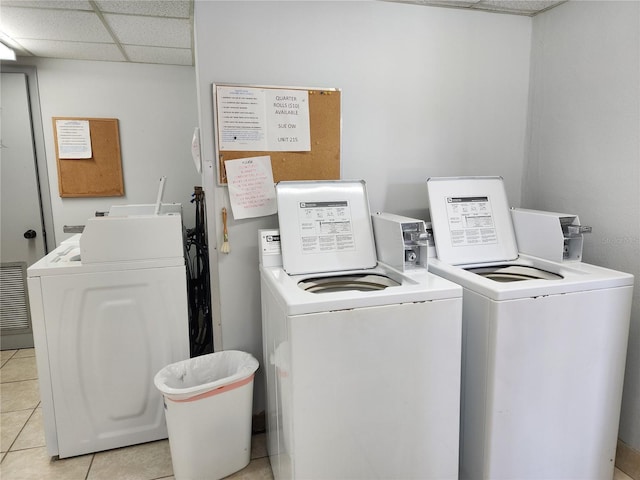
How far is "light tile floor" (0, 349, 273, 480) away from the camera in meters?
1.89

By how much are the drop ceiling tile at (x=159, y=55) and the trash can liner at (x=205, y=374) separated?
2234 mm

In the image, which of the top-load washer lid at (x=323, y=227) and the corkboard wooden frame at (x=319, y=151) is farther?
the corkboard wooden frame at (x=319, y=151)

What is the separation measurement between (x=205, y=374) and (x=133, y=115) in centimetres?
233

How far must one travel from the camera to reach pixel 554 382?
1.55 metres

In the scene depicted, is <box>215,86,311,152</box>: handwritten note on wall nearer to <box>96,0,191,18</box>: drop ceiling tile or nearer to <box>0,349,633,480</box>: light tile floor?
<box>96,0,191,18</box>: drop ceiling tile

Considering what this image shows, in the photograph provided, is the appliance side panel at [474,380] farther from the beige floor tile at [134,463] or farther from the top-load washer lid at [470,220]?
the beige floor tile at [134,463]

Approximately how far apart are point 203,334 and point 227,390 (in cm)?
Result: 111

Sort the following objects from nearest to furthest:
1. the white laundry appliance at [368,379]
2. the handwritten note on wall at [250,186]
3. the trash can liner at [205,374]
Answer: the white laundry appliance at [368,379]
the trash can liner at [205,374]
the handwritten note on wall at [250,186]

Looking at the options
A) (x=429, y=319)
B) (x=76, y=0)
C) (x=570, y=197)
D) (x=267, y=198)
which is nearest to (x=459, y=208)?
(x=570, y=197)

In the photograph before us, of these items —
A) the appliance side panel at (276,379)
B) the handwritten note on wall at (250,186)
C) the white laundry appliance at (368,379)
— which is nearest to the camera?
the white laundry appliance at (368,379)

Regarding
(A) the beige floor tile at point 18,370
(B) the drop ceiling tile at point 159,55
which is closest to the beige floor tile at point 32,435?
(A) the beige floor tile at point 18,370

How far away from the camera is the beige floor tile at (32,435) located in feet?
6.91

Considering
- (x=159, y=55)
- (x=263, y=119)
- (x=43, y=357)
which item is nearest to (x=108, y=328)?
(x=43, y=357)

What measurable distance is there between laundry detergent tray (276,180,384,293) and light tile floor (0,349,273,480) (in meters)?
0.98
